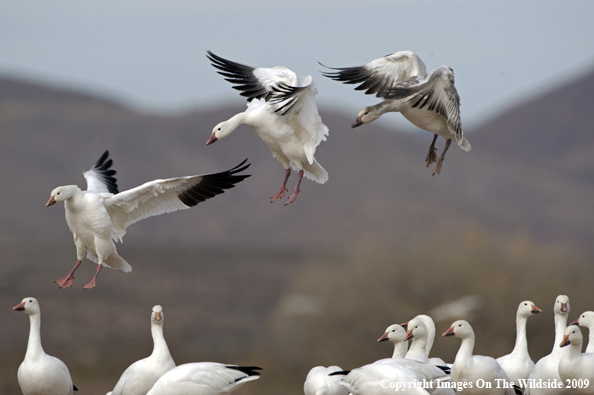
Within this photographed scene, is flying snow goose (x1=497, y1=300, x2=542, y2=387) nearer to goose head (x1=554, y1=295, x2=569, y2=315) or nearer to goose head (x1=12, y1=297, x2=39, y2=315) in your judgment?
goose head (x1=554, y1=295, x2=569, y2=315)

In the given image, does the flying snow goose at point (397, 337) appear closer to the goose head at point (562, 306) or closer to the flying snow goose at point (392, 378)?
the flying snow goose at point (392, 378)

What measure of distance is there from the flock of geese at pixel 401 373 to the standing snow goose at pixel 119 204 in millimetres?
858

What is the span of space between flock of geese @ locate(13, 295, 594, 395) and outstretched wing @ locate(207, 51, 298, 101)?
87.4 inches

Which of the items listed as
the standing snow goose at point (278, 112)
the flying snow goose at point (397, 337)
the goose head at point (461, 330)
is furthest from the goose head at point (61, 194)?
the goose head at point (461, 330)

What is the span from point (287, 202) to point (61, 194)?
1947 millimetres

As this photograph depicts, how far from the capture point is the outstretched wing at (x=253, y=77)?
23.6 ft

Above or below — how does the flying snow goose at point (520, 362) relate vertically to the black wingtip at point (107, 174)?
below

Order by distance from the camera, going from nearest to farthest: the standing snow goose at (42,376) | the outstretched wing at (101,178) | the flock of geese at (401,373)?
1. the flock of geese at (401,373)
2. the standing snow goose at (42,376)
3. the outstretched wing at (101,178)

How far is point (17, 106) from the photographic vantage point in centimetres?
6794

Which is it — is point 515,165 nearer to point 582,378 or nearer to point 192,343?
point 192,343

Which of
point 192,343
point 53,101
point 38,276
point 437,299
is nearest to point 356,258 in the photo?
point 437,299

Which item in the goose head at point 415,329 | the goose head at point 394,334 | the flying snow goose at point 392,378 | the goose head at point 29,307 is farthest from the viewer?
the goose head at point 29,307

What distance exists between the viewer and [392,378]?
6.13 m

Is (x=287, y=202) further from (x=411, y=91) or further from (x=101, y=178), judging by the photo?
(x=101, y=178)
